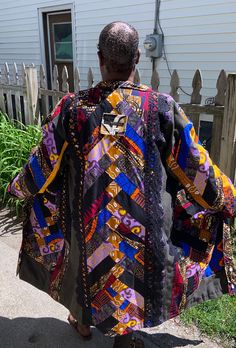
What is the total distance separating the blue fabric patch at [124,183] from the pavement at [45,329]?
115cm

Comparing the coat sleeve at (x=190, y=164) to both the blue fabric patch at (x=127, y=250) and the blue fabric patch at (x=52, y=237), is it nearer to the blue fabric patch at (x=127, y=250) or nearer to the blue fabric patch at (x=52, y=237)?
the blue fabric patch at (x=127, y=250)

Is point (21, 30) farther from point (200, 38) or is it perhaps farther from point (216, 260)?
point (216, 260)

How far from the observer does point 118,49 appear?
1.42m

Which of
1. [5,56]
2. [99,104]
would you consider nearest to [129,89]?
[99,104]

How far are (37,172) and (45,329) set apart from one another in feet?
3.81

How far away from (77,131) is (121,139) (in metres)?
0.18

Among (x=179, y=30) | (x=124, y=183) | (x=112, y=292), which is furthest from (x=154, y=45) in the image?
(x=112, y=292)

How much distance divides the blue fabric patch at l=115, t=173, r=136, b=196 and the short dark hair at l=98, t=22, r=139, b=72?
1.38 feet

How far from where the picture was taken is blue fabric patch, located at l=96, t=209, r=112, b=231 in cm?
152

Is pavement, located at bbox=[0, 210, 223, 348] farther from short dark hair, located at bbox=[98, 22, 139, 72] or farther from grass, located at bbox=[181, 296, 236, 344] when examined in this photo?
short dark hair, located at bbox=[98, 22, 139, 72]

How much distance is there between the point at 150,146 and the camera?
148 cm

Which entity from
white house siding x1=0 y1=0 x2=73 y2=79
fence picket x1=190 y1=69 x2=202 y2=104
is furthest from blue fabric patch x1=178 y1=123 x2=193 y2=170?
white house siding x1=0 y1=0 x2=73 y2=79

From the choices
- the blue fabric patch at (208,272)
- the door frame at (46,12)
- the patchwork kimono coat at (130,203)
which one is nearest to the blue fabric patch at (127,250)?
the patchwork kimono coat at (130,203)

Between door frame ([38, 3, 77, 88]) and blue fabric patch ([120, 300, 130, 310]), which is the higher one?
door frame ([38, 3, 77, 88])
